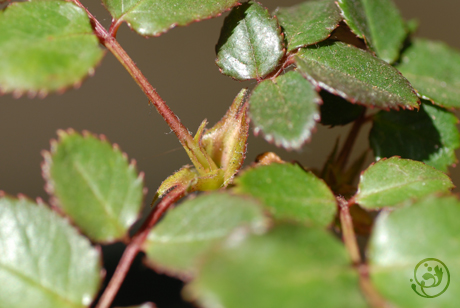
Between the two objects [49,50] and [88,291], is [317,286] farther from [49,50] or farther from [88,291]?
[49,50]

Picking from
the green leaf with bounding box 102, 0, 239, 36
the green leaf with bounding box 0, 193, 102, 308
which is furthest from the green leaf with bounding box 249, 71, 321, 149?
the green leaf with bounding box 0, 193, 102, 308

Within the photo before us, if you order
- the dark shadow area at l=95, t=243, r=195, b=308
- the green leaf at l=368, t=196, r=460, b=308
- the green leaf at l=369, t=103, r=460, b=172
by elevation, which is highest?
the green leaf at l=368, t=196, r=460, b=308

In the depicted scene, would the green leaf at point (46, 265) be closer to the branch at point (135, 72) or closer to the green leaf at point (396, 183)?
the branch at point (135, 72)

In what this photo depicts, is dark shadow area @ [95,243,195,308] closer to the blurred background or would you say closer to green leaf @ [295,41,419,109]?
the blurred background

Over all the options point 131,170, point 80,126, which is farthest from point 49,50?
point 80,126

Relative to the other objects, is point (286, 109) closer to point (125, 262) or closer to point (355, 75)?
point (355, 75)

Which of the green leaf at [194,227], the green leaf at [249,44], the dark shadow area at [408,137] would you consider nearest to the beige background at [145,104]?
the dark shadow area at [408,137]
